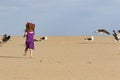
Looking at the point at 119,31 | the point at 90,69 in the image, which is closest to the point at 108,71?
the point at 90,69

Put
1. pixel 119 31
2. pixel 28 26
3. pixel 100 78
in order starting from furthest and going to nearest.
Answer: pixel 119 31
pixel 28 26
pixel 100 78

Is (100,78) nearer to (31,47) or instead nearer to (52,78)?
(52,78)

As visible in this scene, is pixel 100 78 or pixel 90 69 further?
pixel 90 69

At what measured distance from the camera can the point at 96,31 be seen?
3603cm

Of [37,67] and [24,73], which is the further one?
[37,67]

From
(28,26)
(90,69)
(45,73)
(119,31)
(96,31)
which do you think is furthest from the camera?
(96,31)

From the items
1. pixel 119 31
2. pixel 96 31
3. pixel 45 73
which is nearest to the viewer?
pixel 45 73

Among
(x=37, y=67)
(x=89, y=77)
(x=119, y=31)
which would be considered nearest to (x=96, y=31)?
(x=119, y=31)

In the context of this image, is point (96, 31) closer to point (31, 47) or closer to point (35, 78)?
point (31, 47)

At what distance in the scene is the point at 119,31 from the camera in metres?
32.9

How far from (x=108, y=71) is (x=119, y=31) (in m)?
20.0

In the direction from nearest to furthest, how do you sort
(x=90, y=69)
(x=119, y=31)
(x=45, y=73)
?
(x=45, y=73) < (x=90, y=69) < (x=119, y=31)

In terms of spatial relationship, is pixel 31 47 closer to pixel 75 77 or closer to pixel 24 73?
pixel 24 73

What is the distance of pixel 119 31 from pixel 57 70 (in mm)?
19802
